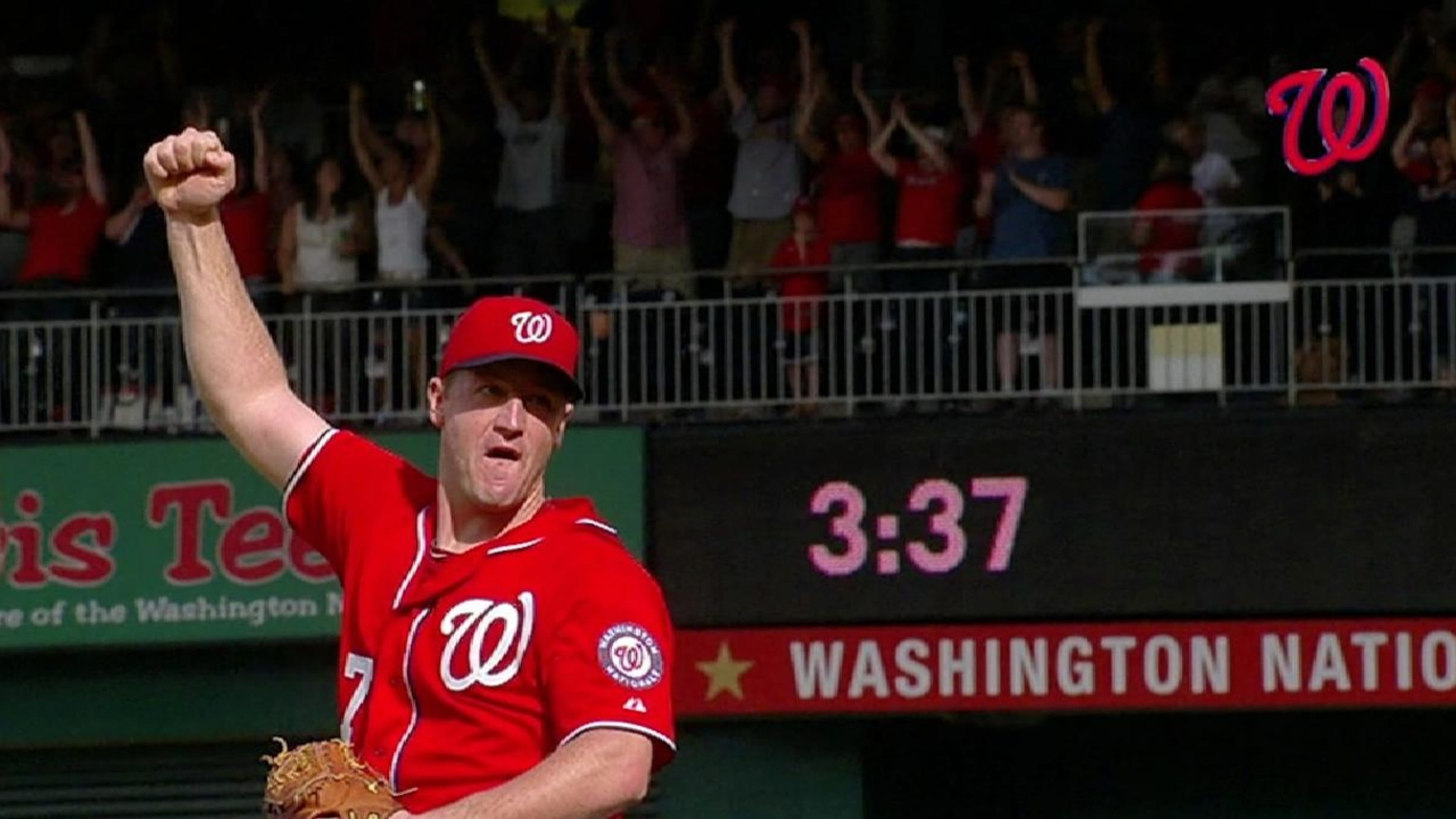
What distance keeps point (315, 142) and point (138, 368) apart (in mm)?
1751

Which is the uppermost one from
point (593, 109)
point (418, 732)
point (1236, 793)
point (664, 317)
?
point (593, 109)

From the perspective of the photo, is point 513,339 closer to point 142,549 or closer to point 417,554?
point 417,554

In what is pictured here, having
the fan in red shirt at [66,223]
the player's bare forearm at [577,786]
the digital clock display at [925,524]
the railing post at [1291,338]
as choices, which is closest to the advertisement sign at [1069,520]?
the digital clock display at [925,524]

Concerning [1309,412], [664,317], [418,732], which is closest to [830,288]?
[664,317]

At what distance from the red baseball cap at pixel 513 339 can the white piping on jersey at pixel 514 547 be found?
0.84 feet

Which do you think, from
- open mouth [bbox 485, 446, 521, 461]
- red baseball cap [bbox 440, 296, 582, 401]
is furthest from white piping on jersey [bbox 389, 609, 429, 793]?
red baseball cap [bbox 440, 296, 582, 401]

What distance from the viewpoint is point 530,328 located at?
5.50 metres

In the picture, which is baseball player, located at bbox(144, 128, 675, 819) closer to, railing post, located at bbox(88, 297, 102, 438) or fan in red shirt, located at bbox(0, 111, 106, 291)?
railing post, located at bbox(88, 297, 102, 438)

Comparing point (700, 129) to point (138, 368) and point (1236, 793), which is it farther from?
point (1236, 793)

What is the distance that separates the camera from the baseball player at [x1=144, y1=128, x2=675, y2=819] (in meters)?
5.24

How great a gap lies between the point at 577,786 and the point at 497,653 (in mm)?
360

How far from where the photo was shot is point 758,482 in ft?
48.5

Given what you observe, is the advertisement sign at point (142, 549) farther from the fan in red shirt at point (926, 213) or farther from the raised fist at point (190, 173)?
the raised fist at point (190, 173)

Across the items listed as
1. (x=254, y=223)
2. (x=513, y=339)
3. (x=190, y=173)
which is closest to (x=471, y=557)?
(x=513, y=339)
